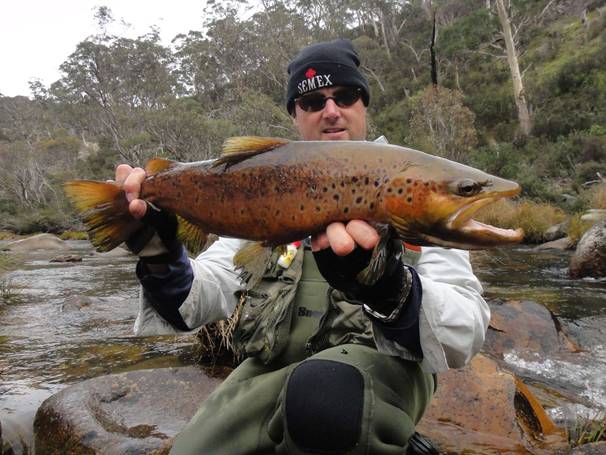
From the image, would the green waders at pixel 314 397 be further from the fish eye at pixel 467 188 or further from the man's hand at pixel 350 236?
the fish eye at pixel 467 188

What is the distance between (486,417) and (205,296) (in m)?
2.14

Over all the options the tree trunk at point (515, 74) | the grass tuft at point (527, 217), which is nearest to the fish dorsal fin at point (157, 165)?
the grass tuft at point (527, 217)

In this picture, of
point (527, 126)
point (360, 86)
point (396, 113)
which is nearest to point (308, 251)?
point (360, 86)

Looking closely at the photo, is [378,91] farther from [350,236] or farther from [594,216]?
[350,236]

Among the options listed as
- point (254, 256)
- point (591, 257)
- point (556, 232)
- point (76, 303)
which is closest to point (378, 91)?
point (556, 232)

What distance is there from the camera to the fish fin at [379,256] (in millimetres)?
1997

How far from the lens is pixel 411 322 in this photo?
7.28 feet

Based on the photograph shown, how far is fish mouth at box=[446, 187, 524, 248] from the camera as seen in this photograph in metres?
1.87

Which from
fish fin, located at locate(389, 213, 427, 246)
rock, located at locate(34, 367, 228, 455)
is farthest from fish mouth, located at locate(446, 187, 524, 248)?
rock, located at locate(34, 367, 228, 455)

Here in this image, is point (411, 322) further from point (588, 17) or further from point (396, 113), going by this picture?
point (588, 17)

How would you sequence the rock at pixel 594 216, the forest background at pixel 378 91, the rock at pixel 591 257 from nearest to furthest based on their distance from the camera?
the rock at pixel 591 257
the rock at pixel 594 216
the forest background at pixel 378 91

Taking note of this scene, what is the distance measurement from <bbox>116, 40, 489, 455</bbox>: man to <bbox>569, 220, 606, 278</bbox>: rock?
8155 mm

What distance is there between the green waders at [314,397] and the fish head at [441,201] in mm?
663

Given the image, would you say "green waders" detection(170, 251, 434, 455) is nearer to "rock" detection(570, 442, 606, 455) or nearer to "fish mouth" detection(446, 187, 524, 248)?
"fish mouth" detection(446, 187, 524, 248)
